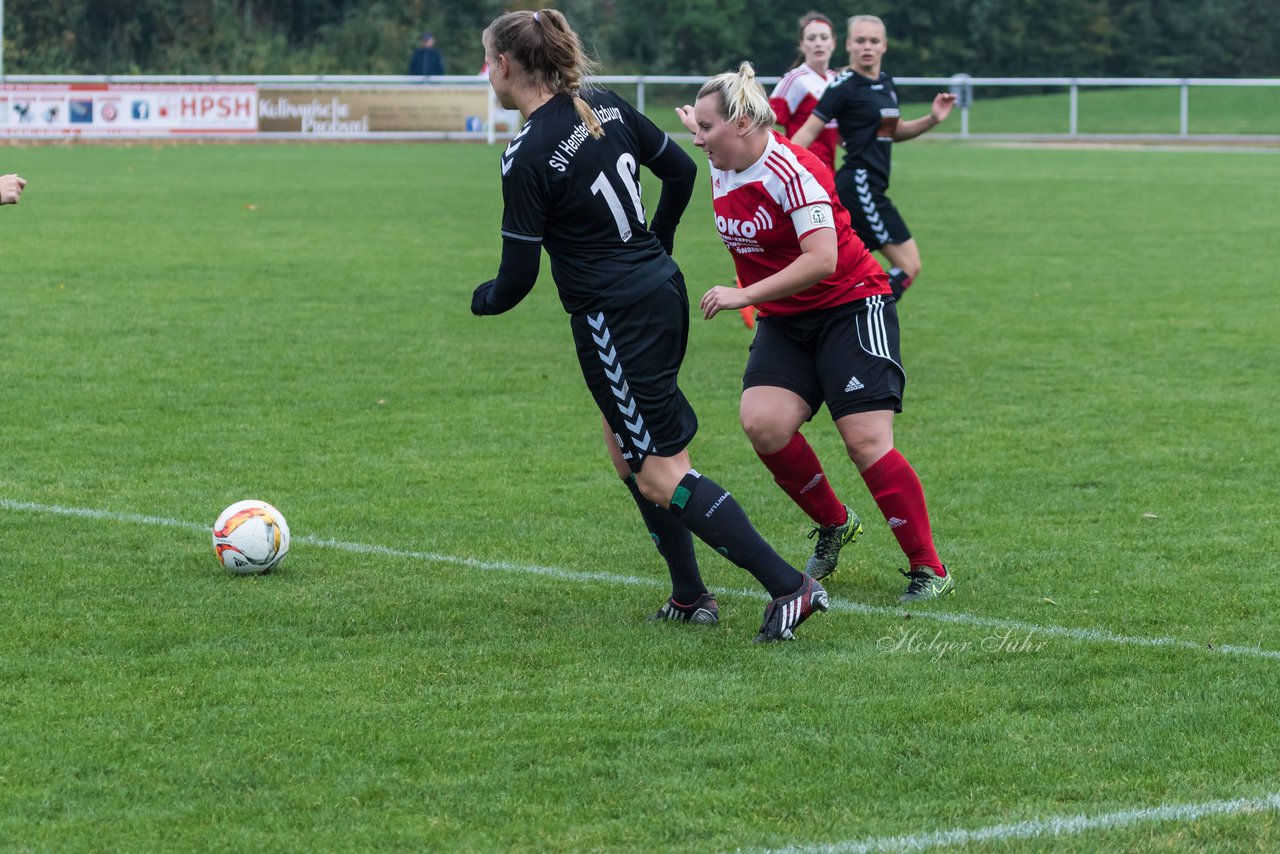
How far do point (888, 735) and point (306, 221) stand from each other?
15.0 meters

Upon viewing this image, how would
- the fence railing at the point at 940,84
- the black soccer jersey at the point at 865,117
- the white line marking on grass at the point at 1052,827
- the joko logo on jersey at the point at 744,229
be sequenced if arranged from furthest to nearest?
the fence railing at the point at 940,84, the black soccer jersey at the point at 865,117, the joko logo on jersey at the point at 744,229, the white line marking on grass at the point at 1052,827

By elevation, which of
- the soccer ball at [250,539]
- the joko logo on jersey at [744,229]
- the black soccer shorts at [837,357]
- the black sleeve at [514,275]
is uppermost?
the joko logo on jersey at [744,229]

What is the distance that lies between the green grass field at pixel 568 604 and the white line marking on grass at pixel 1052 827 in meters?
0.01

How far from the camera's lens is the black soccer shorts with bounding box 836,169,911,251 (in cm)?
1042

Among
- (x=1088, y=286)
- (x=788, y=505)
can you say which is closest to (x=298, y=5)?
(x=1088, y=286)

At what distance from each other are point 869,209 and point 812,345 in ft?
16.3

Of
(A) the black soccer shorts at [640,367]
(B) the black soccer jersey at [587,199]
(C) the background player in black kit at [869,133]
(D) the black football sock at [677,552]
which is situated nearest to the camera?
(B) the black soccer jersey at [587,199]

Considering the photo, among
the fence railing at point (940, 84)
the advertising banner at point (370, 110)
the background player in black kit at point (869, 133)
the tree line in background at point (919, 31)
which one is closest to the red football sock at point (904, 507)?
the background player in black kit at point (869, 133)

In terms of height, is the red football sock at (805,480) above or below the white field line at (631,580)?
above

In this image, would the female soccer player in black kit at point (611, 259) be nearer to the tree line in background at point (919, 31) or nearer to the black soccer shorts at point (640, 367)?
the black soccer shorts at point (640, 367)

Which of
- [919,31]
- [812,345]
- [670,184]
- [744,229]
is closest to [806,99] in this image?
[812,345]

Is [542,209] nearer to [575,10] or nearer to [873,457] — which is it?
[873,457]

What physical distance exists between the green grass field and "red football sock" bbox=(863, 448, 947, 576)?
0.62 feet

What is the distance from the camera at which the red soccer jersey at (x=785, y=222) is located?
5293mm
